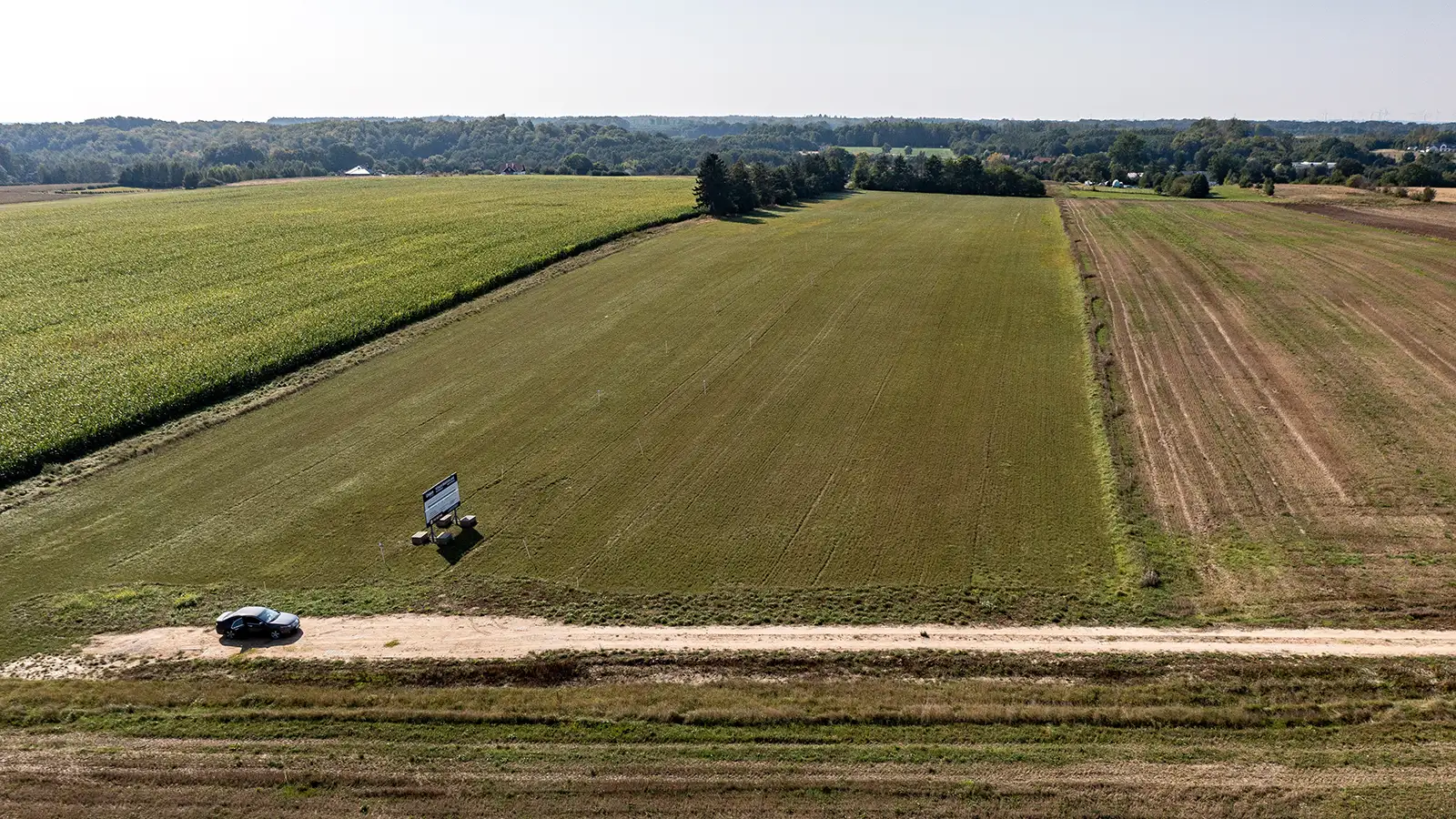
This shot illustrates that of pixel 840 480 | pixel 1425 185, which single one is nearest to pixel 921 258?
pixel 840 480

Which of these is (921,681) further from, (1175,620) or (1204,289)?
(1204,289)

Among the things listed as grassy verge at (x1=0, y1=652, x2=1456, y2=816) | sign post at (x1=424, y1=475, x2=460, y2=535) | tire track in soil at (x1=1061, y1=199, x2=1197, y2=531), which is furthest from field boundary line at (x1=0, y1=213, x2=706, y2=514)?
tire track in soil at (x1=1061, y1=199, x2=1197, y2=531)

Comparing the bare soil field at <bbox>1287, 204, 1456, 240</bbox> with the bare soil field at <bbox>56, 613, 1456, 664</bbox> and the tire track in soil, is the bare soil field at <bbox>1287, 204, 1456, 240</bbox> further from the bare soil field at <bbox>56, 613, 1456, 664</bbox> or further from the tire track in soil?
the bare soil field at <bbox>56, 613, 1456, 664</bbox>

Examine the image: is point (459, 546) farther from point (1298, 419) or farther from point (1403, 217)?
point (1403, 217)

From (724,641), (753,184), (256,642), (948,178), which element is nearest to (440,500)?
(256,642)

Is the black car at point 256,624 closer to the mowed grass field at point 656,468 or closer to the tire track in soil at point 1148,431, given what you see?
the mowed grass field at point 656,468
